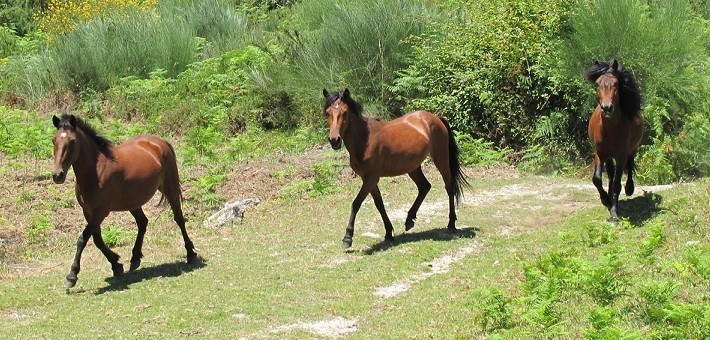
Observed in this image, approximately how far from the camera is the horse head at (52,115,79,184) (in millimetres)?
11430

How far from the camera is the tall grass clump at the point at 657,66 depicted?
18562 mm

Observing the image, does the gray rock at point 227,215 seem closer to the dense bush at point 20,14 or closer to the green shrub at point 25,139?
the green shrub at point 25,139

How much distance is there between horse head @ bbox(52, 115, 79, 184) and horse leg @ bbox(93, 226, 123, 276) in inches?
39.1

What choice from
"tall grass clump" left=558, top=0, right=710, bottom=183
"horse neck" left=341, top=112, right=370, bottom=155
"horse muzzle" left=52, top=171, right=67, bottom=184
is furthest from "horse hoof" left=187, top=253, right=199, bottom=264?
"tall grass clump" left=558, top=0, right=710, bottom=183

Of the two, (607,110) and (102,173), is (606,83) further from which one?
(102,173)

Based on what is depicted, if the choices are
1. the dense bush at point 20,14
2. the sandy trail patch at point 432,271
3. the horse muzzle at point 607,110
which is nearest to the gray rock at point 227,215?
the sandy trail patch at point 432,271

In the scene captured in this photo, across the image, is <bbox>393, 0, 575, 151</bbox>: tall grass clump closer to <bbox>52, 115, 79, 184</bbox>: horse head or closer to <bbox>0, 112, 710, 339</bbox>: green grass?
<bbox>0, 112, 710, 339</bbox>: green grass

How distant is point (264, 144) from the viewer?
22.2m

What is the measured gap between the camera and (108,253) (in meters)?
12.3

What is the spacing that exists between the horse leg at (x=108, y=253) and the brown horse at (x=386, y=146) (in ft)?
9.87

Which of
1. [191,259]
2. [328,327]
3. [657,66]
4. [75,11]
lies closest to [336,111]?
[191,259]

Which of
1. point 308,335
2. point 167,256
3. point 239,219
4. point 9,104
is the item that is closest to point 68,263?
point 167,256

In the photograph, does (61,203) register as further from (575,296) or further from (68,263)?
(575,296)

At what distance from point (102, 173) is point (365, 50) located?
11217mm
